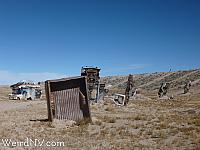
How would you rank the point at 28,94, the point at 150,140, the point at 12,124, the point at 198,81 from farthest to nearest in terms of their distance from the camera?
the point at 198,81, the point at 28,94, the point at 12,124, the point at 150,140

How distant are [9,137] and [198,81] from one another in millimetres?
77916

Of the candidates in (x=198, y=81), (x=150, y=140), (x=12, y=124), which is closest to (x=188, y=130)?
(x=150, y=140)

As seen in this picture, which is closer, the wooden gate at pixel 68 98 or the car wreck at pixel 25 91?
the wooden gate at pixel 68 98

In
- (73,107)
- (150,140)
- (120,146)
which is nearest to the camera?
(120,146)

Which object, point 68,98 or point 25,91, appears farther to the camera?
point 25,91

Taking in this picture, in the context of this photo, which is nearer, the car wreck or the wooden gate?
the wooden gate

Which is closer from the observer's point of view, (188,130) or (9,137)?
(9,137)

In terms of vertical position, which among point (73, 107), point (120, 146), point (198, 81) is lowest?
point (120, 146)

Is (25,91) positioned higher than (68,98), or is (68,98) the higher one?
(25,91)

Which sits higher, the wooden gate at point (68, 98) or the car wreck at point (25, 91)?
the car wreck at point (25, 91)

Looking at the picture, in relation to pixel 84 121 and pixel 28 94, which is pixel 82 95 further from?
pixel 28 94

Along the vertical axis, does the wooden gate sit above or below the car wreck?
below

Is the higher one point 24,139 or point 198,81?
point 198,81

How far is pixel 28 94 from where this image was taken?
61.6m
